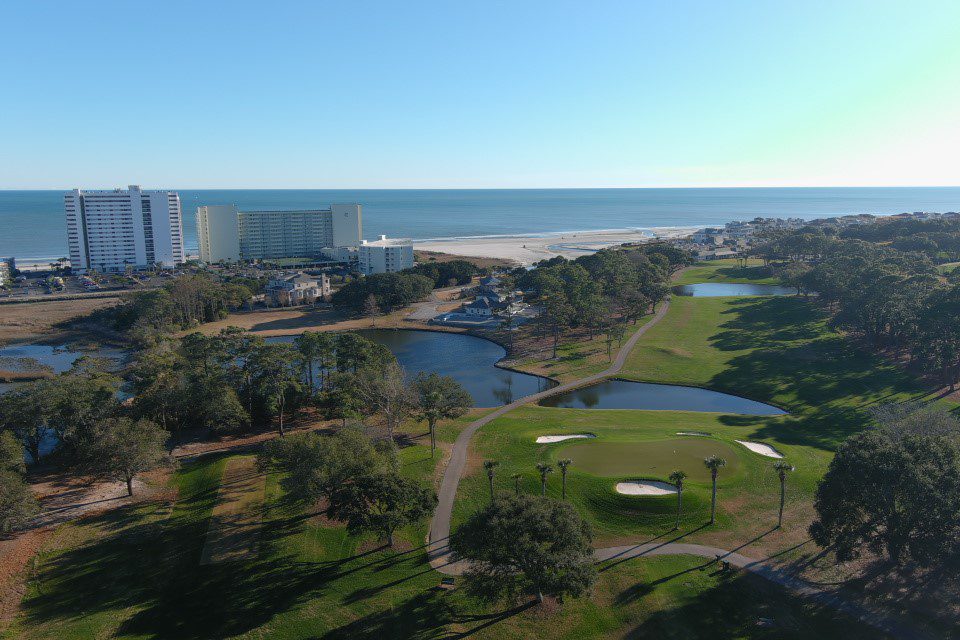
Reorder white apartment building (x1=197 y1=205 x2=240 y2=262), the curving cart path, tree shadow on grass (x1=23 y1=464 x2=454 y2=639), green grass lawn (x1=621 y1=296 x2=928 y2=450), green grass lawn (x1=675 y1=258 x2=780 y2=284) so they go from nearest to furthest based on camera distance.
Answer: the curving cart path
tree shadow on grass (x1=23 y1=464 x2=454 y2=639)
green grass lawn (x1=621 y1=296 x2=928 y2=450)
green grass lawn (x1=675 y1=258 x2=780 y2=284)
white apartment building (x1=197 y1=205 x2=240 y2=262)

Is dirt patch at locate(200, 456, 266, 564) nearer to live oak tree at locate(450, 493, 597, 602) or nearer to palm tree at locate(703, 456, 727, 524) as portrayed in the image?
live oak tree at locate(450, 493, 597, 602)

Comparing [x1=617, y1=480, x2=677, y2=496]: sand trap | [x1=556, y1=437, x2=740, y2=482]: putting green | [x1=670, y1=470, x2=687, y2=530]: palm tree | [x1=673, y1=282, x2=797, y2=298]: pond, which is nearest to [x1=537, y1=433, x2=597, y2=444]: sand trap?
[x1=556, y1=437, x2=740, y2=482]: putting green

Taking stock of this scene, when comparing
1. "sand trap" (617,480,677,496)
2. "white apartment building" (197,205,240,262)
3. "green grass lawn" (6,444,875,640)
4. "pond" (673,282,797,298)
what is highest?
"white apartment building" (197,205,240,262)

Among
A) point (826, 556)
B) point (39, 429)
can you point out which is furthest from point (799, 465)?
point (39, 429)

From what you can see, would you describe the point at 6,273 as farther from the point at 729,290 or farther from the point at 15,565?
the point at 729,290

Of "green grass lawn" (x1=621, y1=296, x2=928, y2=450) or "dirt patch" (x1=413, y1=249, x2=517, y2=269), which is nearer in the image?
"green grass lawn" (x1=621, y1=296, x2=928, y2=450)

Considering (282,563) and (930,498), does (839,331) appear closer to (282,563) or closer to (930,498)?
(930,498)
